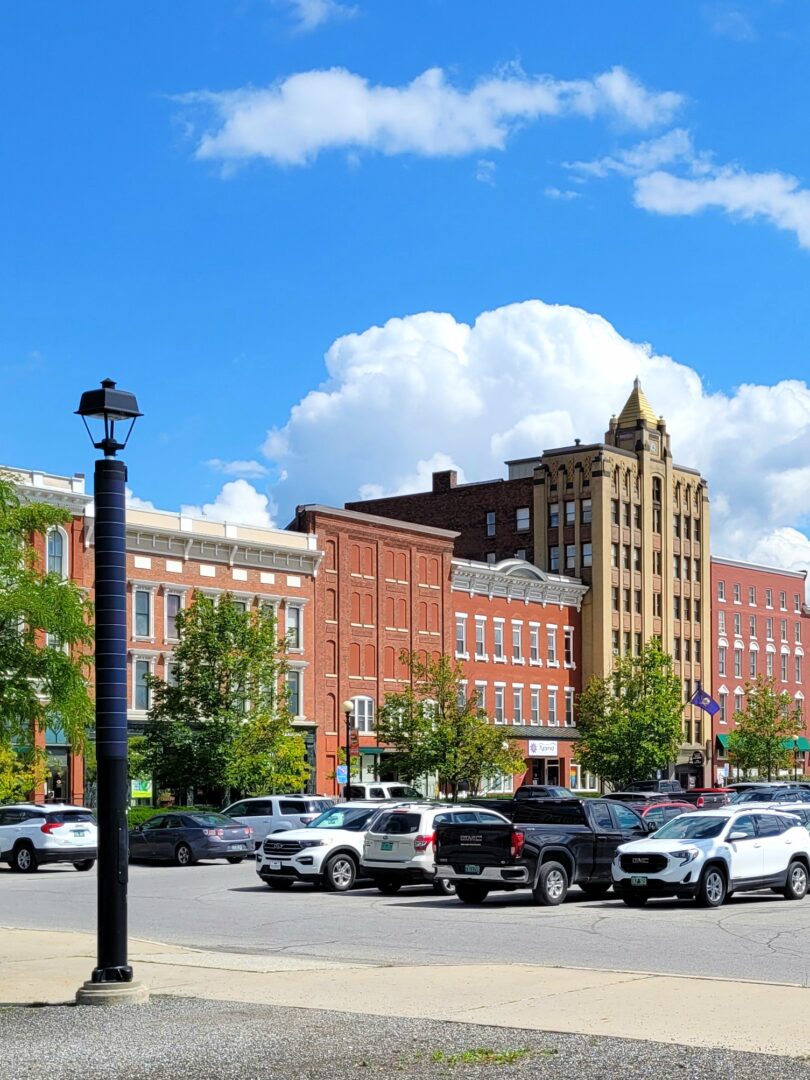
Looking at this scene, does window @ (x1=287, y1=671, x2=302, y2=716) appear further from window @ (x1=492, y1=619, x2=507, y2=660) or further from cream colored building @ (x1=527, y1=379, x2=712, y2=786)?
→ cream colored building @ (x1=527, y1=379, x2=712, y2=786)

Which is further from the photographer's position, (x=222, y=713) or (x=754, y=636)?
→ (x=754, y=636)

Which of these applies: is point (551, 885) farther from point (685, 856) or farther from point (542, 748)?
point (542, 748)

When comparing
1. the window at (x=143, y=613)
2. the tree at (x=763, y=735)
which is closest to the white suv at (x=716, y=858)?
the window at (x=143, y=613)

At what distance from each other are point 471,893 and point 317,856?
445cm

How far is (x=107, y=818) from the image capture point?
1487cm

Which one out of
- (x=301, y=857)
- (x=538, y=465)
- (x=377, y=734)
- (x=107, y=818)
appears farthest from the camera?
(x=538, y=465)

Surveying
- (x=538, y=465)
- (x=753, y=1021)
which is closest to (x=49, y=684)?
(x=753, y=1021)

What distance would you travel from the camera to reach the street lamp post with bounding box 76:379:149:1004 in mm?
14664

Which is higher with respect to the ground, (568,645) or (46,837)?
(568,645)

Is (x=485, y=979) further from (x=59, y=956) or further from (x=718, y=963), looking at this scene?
(x=59, y=956)

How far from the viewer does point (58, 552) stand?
6194cm

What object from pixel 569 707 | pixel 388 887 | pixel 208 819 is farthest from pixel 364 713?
pixel 388 887

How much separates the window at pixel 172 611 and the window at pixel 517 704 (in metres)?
25.9

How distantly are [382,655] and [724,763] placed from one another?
1344 inches
